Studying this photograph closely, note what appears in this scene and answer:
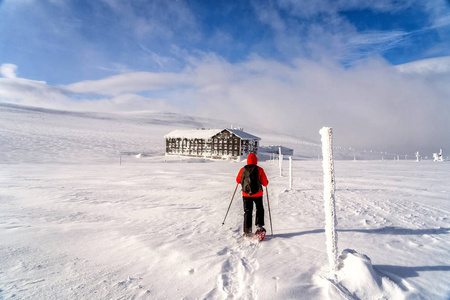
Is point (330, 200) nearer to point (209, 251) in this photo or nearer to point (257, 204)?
point (257, 204)

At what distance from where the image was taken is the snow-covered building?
111 feet

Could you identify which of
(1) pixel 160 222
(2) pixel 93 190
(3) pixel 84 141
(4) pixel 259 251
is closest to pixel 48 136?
(3) pixel 84 141

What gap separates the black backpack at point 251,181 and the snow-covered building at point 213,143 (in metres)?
28.6

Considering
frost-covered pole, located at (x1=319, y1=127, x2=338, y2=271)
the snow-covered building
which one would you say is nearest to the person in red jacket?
frost-covered pole, located at (x1=319, y1=127, x2=338, y2=271)

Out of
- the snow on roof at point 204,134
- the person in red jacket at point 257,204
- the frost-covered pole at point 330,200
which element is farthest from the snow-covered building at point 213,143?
the frost-covered pole at point 330,200

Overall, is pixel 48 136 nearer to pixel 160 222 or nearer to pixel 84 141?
pixel 84 141

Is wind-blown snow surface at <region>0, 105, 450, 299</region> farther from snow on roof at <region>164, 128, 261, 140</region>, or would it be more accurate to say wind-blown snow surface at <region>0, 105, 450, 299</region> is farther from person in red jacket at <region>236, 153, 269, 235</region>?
snow on roof at <region>164, 128, 261, 140</region>

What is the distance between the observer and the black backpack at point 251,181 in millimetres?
4449

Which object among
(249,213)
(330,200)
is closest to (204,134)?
(249,213)

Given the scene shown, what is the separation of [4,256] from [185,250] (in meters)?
2.68

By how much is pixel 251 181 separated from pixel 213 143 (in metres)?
30.9

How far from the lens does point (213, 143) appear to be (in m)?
35.2

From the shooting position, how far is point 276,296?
258 cm

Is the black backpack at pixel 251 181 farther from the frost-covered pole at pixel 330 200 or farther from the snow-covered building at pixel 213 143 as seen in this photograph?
the snow-covered building at pixel 213 143
